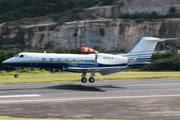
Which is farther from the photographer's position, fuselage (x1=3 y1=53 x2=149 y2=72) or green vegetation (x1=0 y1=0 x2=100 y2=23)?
green vegetation (x1=0 y1=0 x2=100 y2=23)

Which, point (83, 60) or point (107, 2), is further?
point (107, 2)

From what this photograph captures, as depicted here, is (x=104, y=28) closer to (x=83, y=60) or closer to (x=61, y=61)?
(x=83, y=60)

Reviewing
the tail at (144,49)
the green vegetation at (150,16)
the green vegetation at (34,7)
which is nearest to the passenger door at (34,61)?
the tail at (144,49)

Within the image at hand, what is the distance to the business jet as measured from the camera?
84.4 ft

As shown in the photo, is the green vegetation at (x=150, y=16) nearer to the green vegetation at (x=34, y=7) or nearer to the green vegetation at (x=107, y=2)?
the green vegetation at (x=107, y=2)

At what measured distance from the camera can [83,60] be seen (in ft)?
88.1

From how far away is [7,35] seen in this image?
104062 millimetres

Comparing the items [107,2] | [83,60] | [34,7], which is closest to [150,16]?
[107,2]

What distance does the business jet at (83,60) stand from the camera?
1013 inches

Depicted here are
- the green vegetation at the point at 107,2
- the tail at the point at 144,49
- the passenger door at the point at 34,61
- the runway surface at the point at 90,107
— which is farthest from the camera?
the green vegetation at the point at 107,2

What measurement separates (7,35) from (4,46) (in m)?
5.61

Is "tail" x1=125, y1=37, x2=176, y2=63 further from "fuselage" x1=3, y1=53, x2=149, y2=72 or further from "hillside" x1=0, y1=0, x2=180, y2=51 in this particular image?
"hillside" x1=0, y1=0, x2=180, y2=51

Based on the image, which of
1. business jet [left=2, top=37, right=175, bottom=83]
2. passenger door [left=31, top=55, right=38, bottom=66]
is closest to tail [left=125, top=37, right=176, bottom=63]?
business jet [left=2, top=37, right=175, bottom=83]

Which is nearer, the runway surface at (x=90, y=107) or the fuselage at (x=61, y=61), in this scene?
the runway surface at (x=90, y=107)
